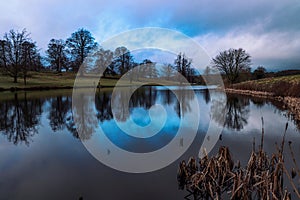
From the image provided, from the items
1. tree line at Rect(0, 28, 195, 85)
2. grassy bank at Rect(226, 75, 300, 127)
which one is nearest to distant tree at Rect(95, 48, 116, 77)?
tree line at Rect(0, 28, 195, 85)

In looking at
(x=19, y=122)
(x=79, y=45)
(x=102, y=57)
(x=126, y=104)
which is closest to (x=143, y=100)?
(x=126, y=104)

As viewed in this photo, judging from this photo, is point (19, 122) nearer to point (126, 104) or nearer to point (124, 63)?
point (126, 104)

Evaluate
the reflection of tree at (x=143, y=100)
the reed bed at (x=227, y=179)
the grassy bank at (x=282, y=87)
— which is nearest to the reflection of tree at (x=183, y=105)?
the reflection of tree at (x=143, y=100)

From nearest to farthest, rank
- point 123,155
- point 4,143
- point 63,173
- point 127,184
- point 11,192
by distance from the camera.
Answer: point 11,192, point 127,184, point 63,173, point 123,155, point 4,143

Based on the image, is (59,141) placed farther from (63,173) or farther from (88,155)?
(63,173)

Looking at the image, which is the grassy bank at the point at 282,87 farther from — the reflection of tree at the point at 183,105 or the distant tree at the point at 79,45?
the distant tree at the point at 79,45

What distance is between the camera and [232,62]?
5228 centimetres

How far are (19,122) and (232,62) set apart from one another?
48.1m

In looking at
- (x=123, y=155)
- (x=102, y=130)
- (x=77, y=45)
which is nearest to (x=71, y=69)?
(x=77, y=45)

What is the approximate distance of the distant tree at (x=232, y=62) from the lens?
169 feet

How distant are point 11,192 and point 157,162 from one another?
4152 mm

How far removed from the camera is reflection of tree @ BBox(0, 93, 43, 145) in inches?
430

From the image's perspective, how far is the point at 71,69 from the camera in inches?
2655

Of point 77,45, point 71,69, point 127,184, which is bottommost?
point 127,184
